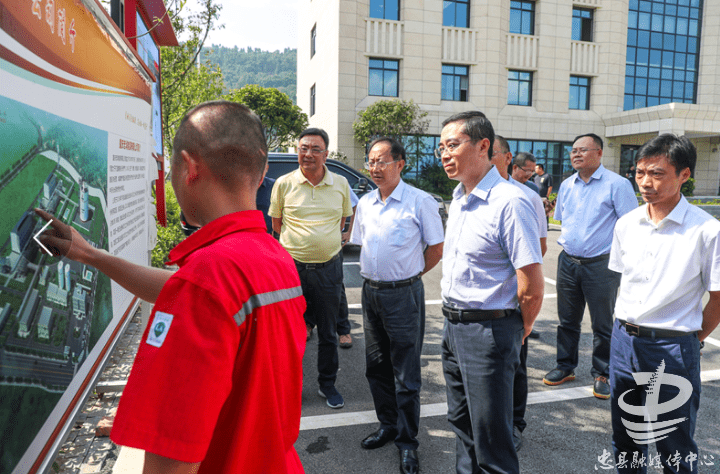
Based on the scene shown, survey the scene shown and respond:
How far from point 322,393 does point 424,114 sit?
18.8 meters

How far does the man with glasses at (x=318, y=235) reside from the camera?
3.94m

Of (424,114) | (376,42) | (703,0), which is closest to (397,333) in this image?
(424,114)

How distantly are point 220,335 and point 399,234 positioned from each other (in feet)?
7.86

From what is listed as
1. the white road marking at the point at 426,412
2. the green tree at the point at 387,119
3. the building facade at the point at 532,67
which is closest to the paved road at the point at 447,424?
the white road marking at the point at 426,412

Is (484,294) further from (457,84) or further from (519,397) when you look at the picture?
(457,84)

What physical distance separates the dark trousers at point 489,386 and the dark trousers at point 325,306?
1.56 m

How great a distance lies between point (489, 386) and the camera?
7.89 ft

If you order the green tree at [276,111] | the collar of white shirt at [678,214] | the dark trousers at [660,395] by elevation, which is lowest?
the dark trousers at [660,395]

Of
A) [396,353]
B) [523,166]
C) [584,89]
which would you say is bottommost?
[396,353]

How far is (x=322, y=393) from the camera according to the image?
13.2ft

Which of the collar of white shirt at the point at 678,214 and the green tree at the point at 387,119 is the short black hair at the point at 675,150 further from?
→ the green tree at the point at 387,119

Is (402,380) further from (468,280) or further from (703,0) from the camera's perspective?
(703,0)

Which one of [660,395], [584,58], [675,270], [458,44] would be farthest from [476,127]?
[584,58]

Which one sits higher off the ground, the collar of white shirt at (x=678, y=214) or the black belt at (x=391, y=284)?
the collar of white shirt at (x=678, y=214)
